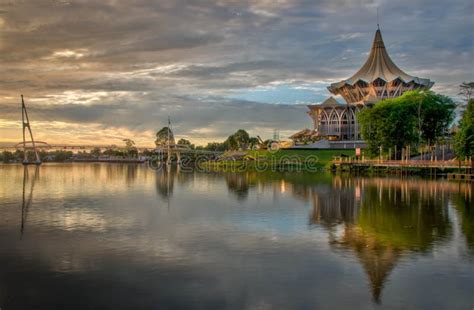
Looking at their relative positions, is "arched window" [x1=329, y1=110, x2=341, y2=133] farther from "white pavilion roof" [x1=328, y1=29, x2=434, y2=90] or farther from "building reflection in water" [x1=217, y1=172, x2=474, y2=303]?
"building reflection in water" [x1=217, y1=172, x2=474, y2=303]

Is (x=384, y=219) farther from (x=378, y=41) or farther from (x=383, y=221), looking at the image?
(x=378, y=41)

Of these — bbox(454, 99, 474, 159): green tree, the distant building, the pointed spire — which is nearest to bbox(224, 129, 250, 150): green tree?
the distant building

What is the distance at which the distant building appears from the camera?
11631cm

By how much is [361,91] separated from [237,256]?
4270 inches

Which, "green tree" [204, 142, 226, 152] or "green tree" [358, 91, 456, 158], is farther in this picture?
"green tree" [204, 142, 226, 152]

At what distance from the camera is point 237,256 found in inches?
685

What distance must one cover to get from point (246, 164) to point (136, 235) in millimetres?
82251

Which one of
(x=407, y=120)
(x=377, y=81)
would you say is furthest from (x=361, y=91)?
(x=407, y=120)

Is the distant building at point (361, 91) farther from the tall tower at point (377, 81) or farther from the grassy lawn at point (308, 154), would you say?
the grassy lawn at point (308, 154)

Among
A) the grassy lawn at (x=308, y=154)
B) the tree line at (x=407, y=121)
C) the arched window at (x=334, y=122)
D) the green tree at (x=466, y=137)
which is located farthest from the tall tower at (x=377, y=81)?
the green tree at (x=466, y=137)

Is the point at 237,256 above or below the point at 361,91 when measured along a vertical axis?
below

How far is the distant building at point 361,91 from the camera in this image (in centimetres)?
11631

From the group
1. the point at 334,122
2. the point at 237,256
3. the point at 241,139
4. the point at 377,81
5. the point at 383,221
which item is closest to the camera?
the point at 237,256

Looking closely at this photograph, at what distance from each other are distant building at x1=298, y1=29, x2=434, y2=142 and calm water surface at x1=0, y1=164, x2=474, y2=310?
3492 inches
